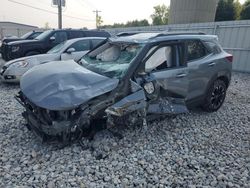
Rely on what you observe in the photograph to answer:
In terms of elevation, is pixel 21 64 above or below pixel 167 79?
below

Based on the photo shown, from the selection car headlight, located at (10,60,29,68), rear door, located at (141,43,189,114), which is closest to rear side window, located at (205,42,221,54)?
rear door, located at (141,43,189,114)

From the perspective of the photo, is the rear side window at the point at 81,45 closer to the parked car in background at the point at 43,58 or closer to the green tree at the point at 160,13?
the parked car in background at the point at 43,58

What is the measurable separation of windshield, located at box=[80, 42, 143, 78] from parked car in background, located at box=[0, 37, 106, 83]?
2.34 metres

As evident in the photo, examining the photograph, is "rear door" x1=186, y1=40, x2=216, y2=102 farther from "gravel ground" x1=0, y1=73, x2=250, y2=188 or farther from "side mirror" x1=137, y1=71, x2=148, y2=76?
"side mirror" x1=137, y1=71, x2=148, y2=76

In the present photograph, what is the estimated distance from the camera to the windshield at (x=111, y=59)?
3684 millimetres

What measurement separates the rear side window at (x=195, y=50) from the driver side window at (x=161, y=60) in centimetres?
45

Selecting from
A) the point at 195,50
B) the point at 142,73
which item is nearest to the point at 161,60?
the point at 142,73

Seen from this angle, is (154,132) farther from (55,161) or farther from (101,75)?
(55,161)

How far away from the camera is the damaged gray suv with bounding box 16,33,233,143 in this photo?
124 inches

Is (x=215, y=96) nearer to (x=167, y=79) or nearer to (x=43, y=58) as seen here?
(x=167, y=79)

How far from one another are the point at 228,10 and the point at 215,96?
30.0 m

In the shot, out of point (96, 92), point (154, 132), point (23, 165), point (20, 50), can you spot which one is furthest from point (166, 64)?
point (20, 50)

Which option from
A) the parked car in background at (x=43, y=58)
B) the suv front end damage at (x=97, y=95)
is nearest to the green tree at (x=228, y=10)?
the parked car in background at (x=43, y=58)

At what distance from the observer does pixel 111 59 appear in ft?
13.7
